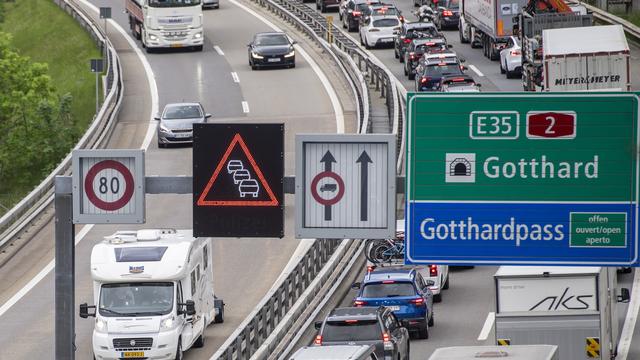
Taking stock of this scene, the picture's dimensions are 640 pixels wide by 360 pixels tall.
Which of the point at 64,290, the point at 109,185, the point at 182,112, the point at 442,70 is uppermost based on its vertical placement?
the point at 442,70

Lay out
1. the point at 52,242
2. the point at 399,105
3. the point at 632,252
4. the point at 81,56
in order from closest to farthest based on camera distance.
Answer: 1. the point at 632,252
2. the point at 52,242
3. the point at 399,105
4. the point at 81,56

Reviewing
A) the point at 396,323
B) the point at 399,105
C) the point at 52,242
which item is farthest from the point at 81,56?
the point at 396,323

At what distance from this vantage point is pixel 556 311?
29531 mm

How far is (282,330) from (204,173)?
14.2 m

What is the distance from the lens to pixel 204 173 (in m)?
17.8

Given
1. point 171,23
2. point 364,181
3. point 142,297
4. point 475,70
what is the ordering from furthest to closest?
point 171,23 < point 475,70 < point 142,297 < point 364,181

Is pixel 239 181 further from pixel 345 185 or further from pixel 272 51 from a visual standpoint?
pixel 272 51

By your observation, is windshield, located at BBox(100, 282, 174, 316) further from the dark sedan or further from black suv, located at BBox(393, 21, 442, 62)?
Result: black suv, located at BBox(393, 21, 442, 62)

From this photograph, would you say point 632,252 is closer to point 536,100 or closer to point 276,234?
point 536,100

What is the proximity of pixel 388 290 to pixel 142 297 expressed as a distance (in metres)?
5.38

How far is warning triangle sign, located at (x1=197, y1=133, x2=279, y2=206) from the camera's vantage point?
696 inches

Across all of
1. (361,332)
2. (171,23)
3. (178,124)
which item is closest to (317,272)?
(361,332)

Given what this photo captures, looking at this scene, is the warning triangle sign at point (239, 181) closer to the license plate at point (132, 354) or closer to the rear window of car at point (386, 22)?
the license plate at point (132, 354)

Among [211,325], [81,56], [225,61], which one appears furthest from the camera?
[81,56]
